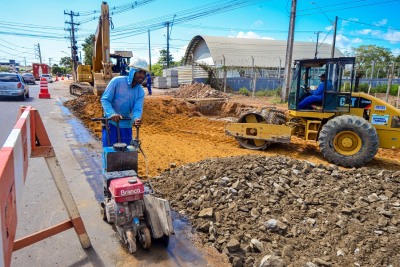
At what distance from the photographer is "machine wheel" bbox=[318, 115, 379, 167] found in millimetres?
6809

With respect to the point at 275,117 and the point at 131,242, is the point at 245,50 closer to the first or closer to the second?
the point at 275,117

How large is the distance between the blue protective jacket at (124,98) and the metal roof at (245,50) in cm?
3238

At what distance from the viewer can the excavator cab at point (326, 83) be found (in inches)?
284

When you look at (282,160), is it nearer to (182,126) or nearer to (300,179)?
(300,179)

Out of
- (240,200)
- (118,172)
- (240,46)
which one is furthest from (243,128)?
(240,46)

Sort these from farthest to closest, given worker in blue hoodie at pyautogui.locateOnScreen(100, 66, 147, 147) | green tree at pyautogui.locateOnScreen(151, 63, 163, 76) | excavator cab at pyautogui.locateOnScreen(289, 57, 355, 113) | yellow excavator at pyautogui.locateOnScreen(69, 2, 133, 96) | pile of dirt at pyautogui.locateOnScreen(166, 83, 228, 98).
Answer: green tree at pyautogui.locateOnScreen(151, 63, 163, 76) → pile of dirt at pyautogui.locateOnScreen(166, 83, 228, 98) → yellow excavator at pyautogui.locateOnScreen(69, 2, 133, 96) → excavator cab at pyautogui.locateOnScreen(289, 57, 355, 113) → worker in blue hoodie at pyautogui.locateOnScreen(100, 66, 147, 147)

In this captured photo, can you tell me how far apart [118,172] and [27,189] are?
2345 millimetres

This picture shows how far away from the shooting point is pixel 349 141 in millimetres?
7105

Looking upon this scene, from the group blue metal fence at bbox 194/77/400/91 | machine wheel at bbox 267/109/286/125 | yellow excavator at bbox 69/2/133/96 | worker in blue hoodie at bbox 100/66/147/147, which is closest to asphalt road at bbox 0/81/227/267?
worker in blue hoodie at bbox 100/66/147/147

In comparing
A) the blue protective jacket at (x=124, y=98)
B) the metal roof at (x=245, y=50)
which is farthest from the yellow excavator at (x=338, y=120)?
the metal roof at (x=245, y=50)

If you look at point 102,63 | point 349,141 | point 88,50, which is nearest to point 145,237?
point 349,141

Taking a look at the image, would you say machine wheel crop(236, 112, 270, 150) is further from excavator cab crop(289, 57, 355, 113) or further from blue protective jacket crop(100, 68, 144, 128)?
blue protective jacket crop(100, 68, 144, 128)

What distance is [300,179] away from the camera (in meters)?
4.80

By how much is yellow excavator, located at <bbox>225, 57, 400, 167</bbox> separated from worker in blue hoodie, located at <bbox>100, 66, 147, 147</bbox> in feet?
14.9
